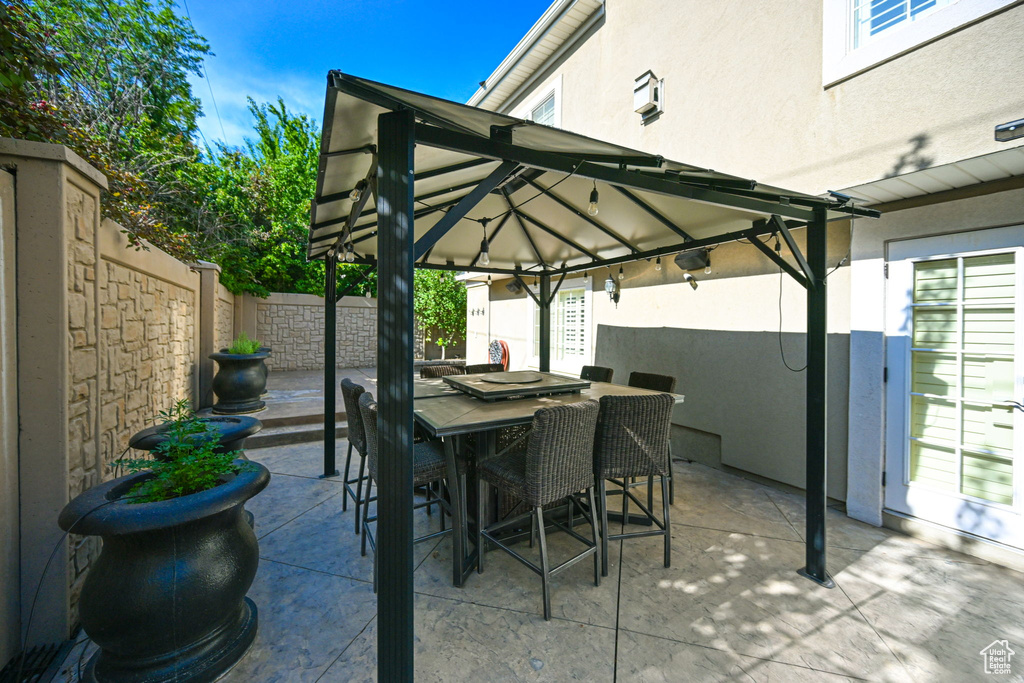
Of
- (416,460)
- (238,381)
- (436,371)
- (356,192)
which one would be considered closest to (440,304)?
(238,381)

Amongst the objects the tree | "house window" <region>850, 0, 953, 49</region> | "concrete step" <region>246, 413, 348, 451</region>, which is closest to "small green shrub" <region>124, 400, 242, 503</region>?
"concrete step" <region>246, 413, 348, 451</region>

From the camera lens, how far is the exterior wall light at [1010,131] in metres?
2.31

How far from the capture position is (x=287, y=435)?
5.64m

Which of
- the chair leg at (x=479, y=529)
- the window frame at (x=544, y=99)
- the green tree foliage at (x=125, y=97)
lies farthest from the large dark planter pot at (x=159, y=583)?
the window frame at (x=544, y=99)

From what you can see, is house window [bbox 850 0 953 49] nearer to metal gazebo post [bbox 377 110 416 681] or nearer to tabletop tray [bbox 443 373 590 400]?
tabletop tray [bbox 443 373 590 400]

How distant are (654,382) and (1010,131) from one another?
2.87 metres

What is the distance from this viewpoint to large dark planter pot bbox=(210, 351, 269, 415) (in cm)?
613

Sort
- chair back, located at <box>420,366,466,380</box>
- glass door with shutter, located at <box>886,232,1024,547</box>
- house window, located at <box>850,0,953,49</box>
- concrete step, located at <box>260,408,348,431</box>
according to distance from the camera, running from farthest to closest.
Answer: concrete step, located at <box>260,408,348,431</box>, chair back, located at <box>420,366,466,380</box>, house window, located at <box>850,0,953,49</box>, glass door with shutter, located at <box>886,232,1024,547</box>

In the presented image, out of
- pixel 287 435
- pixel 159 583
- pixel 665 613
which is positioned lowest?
pixel 665 613

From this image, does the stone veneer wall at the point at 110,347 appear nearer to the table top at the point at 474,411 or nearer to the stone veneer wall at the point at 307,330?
the table top at the point at 474,411

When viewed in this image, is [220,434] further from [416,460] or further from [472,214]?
[472,214]

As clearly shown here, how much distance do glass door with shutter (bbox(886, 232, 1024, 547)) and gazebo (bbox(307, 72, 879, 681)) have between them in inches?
34.2

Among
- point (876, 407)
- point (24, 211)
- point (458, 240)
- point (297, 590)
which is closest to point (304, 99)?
point (458, 240)

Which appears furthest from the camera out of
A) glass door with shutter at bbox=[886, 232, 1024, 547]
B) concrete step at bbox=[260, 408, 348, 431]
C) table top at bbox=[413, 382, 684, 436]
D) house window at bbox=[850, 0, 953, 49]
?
concrete step at bbox=[260, 408, 348, 431]
